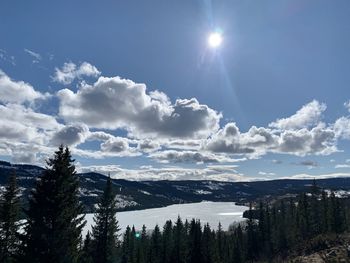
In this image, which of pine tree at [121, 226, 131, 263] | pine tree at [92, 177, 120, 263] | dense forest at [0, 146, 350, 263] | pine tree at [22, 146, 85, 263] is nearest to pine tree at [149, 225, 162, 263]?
dense forest at [0, 146, 350, 263]

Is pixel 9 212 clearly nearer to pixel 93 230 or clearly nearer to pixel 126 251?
pixel 93 230

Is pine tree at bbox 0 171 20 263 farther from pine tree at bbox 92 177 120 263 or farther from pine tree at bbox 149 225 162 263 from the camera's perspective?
pine tree at bbox 149 225 162 263

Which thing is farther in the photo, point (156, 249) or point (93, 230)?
point (156, 249)

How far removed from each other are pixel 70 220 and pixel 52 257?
2221mm

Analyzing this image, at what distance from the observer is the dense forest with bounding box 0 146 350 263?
63.4 feet

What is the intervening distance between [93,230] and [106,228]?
9.50 ft

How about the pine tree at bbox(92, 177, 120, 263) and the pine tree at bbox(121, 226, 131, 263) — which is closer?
the pine tree at bbox(92, 177, 120, 263)

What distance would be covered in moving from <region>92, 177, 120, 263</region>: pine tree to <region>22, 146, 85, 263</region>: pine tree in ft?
112

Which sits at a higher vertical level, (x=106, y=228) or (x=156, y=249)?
(x=106, y=228)

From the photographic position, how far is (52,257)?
19.0 m

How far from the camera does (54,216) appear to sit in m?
19.7

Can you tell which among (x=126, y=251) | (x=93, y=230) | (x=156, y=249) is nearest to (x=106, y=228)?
(x=93, y=230)

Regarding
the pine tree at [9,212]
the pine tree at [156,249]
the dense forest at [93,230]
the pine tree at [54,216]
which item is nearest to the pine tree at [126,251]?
the dense forest at [93,230]

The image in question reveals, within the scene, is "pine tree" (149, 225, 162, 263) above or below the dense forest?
below
